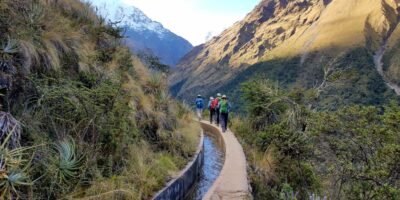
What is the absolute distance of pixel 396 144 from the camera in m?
12.2

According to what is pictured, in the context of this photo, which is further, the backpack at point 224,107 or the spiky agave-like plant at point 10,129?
the backpack at point 224,107

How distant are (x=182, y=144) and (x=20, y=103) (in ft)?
20.4

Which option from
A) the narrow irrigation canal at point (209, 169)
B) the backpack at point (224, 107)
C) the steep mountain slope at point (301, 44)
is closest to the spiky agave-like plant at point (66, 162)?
the narrow irrigation canal at point (209, 169)

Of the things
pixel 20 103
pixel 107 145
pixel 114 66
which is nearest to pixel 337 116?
pixel 114 66

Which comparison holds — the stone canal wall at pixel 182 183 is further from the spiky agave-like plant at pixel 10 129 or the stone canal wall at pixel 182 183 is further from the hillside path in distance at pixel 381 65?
the hillside path in distance at pixel 381 65

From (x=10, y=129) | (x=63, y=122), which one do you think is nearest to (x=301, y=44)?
(x=63, y=122)

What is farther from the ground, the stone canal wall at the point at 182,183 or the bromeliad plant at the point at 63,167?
the bromeliad plant at the point at 63,167

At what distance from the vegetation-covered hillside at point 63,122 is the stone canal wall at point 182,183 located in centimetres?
22

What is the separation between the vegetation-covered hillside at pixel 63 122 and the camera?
A: 20.5 feet

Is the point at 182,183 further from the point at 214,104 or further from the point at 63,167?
the point at 214,104

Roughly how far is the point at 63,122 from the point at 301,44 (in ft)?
435

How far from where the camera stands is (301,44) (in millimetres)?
134750

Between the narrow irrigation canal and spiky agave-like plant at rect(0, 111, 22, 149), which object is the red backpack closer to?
the narrow irrigation canal

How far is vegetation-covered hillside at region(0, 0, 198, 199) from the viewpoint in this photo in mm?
6262
